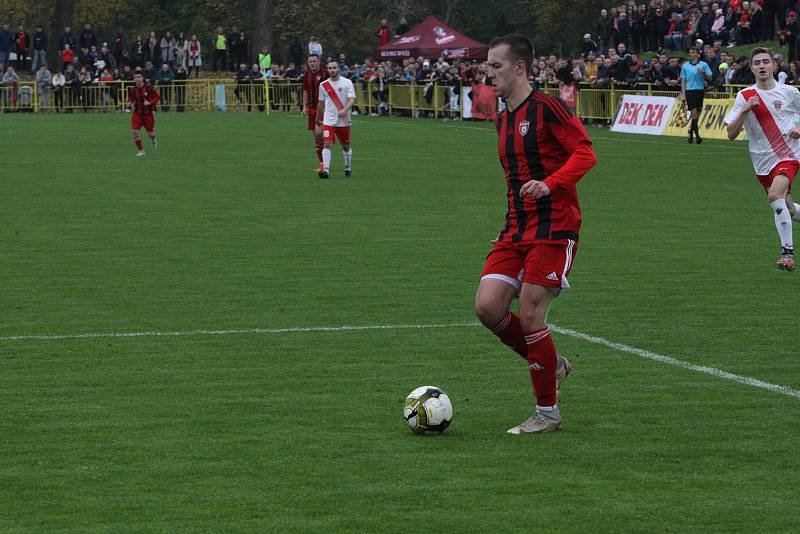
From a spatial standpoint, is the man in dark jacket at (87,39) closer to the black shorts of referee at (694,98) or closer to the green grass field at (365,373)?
the black shorts of referee at (694,98)

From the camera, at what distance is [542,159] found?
7445 millimetres

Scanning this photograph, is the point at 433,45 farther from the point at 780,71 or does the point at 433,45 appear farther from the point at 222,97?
the point at 780,71

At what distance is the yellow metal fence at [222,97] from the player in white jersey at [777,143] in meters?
32.8

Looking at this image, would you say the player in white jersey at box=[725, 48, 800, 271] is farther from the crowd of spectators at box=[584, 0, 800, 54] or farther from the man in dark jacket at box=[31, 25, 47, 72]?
the man in dark jacket at box=[31, 25, 47, 72]

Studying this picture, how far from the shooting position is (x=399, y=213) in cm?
1902

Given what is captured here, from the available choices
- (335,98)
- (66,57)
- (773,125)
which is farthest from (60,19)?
(773,125)

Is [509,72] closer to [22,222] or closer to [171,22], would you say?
[22,222]

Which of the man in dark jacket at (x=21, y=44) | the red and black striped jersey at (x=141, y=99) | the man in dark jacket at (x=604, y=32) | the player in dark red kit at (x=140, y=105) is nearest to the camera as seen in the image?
the player in dark red kit at (x=140, y=105)

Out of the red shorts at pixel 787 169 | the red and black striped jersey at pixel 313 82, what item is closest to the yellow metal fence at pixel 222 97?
the red and black striped jersey at pixel 313 82

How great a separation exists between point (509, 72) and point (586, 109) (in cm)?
3440

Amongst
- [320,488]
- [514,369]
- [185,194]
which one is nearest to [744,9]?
[185,194]

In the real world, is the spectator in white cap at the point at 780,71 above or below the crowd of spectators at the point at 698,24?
below

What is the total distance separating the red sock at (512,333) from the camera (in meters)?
7.50

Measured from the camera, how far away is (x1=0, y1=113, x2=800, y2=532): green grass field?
6.06 metres
